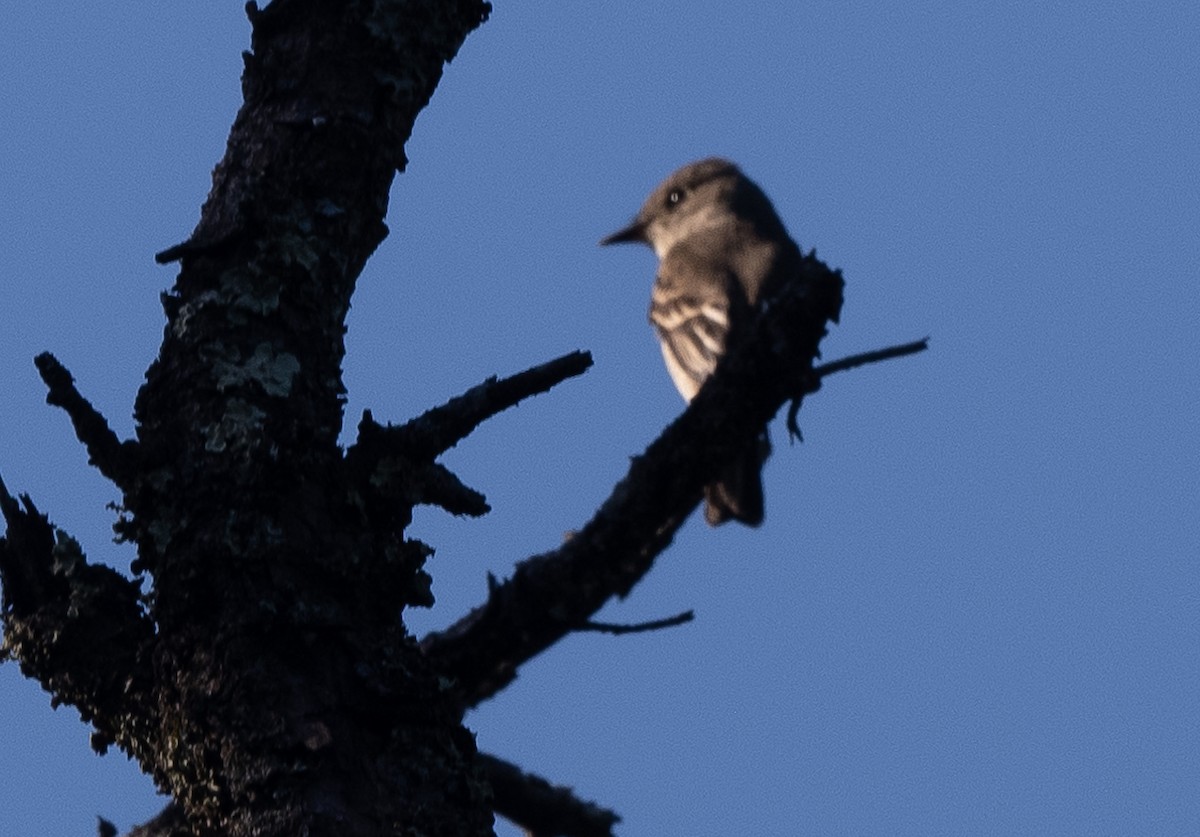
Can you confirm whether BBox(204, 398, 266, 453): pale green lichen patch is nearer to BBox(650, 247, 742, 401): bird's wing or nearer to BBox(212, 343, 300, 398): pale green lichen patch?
BBox(212, 343, 300, 398): pale green lichen patch

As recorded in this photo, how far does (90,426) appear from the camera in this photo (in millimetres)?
3324

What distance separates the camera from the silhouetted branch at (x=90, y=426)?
329 centimetres

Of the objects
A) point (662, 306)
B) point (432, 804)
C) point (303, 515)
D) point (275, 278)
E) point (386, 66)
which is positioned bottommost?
point (432, 804)

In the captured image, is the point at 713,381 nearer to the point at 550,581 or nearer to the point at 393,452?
the point at 550,581

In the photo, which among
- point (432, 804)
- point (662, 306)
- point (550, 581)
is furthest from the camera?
point (662, 306)

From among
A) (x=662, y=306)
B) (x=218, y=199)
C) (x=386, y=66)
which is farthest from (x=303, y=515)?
(x=662, y=306)

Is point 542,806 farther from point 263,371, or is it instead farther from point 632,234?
point 632,234

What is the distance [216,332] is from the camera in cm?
359

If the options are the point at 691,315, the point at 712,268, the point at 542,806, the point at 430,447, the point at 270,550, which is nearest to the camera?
the point at 270,550

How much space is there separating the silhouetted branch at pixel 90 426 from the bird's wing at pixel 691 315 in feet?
18.5

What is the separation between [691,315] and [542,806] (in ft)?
15.7

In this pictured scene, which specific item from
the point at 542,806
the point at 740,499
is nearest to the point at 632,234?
the point at 740,499

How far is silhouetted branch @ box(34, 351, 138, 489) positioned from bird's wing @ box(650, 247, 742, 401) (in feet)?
18.5

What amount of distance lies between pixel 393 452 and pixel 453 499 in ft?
0.73
